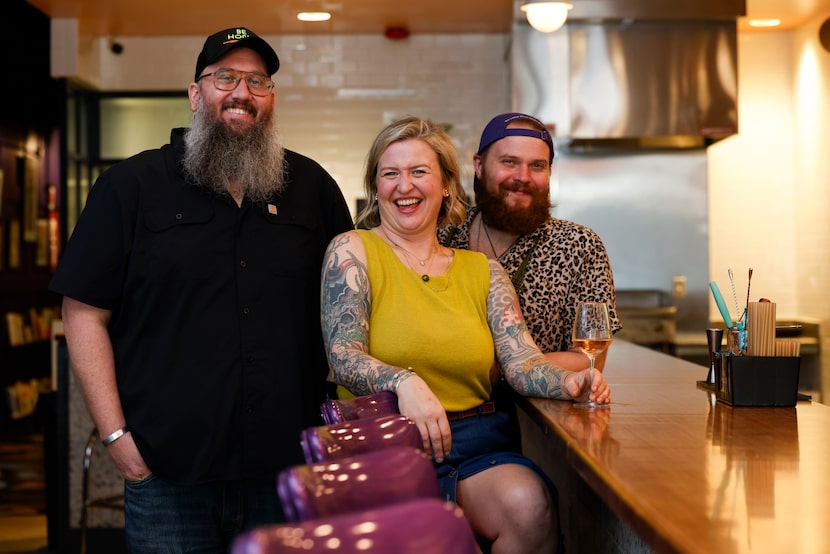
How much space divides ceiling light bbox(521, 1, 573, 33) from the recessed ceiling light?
1.86 metres

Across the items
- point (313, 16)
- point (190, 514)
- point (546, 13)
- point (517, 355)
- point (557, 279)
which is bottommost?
point (190, 514)

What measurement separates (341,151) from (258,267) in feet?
15.1

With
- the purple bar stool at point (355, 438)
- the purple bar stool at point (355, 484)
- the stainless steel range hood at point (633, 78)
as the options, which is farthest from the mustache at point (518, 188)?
the stainless steel range hood at point (633, 78)

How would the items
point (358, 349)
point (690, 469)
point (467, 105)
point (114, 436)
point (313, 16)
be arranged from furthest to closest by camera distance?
point (467, 105) → point (313, 16) → point (114, 436) → point (358, 349) → point (690, 469)

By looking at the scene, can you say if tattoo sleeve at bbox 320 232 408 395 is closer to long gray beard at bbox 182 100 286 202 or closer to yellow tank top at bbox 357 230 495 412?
yellow tank top at bbox 357 230 495 412

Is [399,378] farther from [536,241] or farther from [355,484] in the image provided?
[536,241]

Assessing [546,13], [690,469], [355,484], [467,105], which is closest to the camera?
[355,484]

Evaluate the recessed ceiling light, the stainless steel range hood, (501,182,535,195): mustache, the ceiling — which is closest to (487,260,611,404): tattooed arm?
(501,182,535,195): mustache

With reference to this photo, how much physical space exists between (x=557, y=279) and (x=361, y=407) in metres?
0.98

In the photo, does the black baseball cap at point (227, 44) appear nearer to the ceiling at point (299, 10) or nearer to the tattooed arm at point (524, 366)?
the tattooed arm at point (524, 366)

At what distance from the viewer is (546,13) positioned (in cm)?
516

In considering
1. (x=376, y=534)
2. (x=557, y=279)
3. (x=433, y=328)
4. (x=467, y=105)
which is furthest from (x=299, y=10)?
(x=376, y=534)

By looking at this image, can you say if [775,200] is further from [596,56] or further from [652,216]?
[596,56]

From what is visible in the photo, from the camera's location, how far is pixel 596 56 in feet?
19.2
